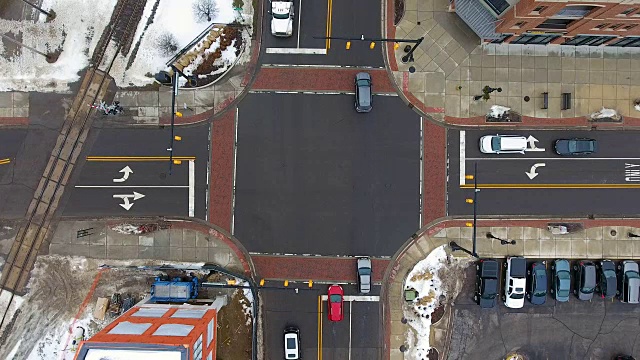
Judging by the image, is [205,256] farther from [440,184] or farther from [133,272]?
[440,184]

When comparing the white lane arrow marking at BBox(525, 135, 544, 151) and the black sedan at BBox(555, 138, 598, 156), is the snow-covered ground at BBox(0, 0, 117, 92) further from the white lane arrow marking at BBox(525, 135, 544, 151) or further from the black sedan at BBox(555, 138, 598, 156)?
the black sedan at BBox(555, 138, 598, 156)

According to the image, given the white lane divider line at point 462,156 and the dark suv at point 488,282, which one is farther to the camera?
the white lane divider line at point 462,156

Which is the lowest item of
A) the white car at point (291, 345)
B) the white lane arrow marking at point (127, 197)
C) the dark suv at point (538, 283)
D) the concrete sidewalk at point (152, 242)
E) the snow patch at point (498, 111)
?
the white car at point (291, 345)

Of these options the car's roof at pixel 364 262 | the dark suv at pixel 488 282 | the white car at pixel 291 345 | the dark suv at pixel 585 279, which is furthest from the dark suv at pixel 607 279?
the white car at pixel 291 345

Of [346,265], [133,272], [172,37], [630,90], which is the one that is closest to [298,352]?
[346,265]

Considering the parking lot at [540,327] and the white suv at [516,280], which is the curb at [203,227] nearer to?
the parking lot at [540,327]

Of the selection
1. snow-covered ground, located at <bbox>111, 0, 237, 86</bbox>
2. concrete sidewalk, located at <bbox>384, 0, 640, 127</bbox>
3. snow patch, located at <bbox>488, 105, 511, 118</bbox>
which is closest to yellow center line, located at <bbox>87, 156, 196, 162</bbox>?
snow-covered ground, located at <bbox>111, 0, 237, 86</bbox>

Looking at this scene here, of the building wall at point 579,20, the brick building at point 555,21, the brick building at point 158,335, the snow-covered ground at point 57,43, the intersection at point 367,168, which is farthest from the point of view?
the intersection at point 367,168
